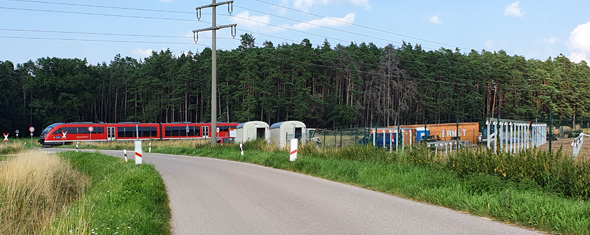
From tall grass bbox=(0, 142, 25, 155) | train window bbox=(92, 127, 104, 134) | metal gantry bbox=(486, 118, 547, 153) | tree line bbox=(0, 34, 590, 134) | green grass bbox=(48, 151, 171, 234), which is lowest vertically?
tall grass bbox=(0, 142, 25, 155)

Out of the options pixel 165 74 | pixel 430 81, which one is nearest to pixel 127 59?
pixel 165 74

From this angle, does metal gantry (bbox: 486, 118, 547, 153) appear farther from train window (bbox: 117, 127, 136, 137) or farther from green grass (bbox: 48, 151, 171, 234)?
train window (bbox: 117, 127, 136, 137)

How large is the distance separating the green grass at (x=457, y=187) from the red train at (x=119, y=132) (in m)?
37.7

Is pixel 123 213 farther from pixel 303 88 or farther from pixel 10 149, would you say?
pixel 303 88

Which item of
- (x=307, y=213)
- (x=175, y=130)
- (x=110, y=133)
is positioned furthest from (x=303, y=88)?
(x=307, y=213)

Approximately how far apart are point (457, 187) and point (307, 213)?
378 centimetres

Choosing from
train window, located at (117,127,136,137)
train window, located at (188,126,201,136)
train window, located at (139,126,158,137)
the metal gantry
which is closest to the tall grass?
train window, located at (117,127,136,137)

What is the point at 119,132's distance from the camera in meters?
55.2

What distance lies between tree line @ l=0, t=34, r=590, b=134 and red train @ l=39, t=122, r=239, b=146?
17352 mm

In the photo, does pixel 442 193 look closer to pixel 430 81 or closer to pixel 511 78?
pixel 430 81

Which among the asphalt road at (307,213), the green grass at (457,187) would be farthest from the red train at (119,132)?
the asphalt road at (307,213)

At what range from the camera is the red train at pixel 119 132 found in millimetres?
52594

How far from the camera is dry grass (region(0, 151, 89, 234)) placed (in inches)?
376

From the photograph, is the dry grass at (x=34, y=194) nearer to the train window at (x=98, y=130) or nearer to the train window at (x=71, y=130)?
the train window at (x=98, y=130)
